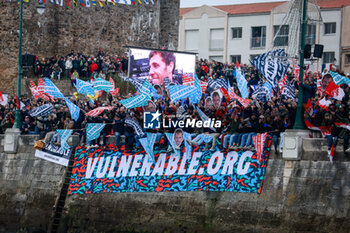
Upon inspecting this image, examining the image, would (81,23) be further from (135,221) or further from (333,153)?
(333,153)

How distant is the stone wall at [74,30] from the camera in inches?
1629

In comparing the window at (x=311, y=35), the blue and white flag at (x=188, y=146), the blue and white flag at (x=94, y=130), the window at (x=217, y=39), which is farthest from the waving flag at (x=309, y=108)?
the window at (x=217, y=39)

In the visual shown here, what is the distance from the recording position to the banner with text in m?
24.1

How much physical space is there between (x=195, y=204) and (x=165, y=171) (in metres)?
1.75

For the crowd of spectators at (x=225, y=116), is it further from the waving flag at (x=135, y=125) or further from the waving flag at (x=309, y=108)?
the waving flag at (x=135, y=125)

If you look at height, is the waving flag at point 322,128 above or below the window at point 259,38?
below

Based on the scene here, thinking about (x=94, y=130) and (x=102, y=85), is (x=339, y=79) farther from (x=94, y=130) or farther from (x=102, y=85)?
(x=102, y=85)

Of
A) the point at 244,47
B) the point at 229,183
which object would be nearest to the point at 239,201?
the point at 229,183

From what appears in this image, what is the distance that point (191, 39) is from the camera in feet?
227

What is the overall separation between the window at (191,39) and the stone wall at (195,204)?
39.7 metres

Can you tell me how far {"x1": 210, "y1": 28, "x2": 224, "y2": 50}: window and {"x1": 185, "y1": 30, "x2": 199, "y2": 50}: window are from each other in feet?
5.60

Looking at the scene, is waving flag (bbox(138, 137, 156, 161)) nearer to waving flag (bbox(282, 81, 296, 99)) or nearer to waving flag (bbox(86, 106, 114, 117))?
waving flag (bbox(86, 106, 114, 117))

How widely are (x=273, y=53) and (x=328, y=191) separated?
16.0ft

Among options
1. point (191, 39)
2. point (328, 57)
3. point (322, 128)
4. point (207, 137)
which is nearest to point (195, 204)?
point (207, 137)
